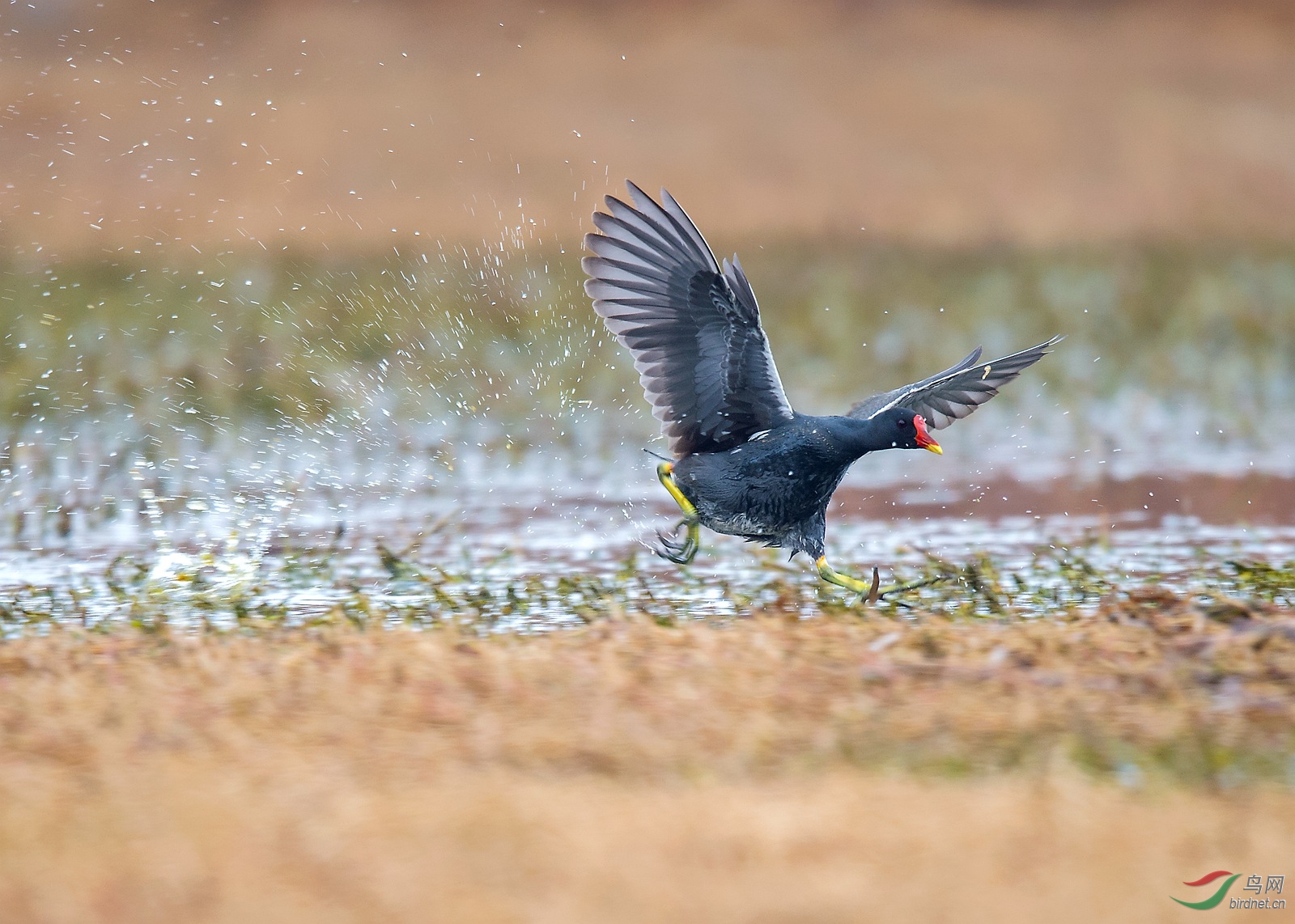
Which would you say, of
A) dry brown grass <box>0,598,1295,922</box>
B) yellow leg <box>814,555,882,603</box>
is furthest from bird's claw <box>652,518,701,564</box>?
dry brown grass <box>0,598,1295,922</box>

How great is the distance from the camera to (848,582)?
15.5 feet

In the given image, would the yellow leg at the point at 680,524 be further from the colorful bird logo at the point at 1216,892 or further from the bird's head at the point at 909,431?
the colorful bird logo at the point at 1216,892

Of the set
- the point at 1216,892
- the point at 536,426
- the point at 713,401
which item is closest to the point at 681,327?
the point at 713,401

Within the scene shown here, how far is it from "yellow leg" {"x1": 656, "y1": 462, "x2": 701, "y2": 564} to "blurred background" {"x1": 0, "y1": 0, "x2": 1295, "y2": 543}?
5.63ft

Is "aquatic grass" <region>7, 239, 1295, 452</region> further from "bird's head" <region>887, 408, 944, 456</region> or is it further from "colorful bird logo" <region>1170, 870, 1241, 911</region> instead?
"colorful bird logo" <region>1170, 870, 1241, 911</region>

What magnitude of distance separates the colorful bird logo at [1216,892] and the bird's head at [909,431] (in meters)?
2.54

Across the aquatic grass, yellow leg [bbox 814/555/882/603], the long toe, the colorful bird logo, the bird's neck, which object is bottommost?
the colorful bird logo

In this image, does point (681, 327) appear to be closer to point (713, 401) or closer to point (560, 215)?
point (713, 401)

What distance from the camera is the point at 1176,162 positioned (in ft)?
42.6

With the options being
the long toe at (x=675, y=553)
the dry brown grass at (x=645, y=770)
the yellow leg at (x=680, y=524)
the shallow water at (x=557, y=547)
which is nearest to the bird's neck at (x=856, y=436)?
the shallow water at (x=557, y=547)

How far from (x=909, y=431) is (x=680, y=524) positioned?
765 mm

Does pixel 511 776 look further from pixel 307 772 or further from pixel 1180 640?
pixel 1180 640

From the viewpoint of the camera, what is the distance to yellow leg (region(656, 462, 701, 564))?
196 inches

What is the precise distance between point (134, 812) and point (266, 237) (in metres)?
8.55
